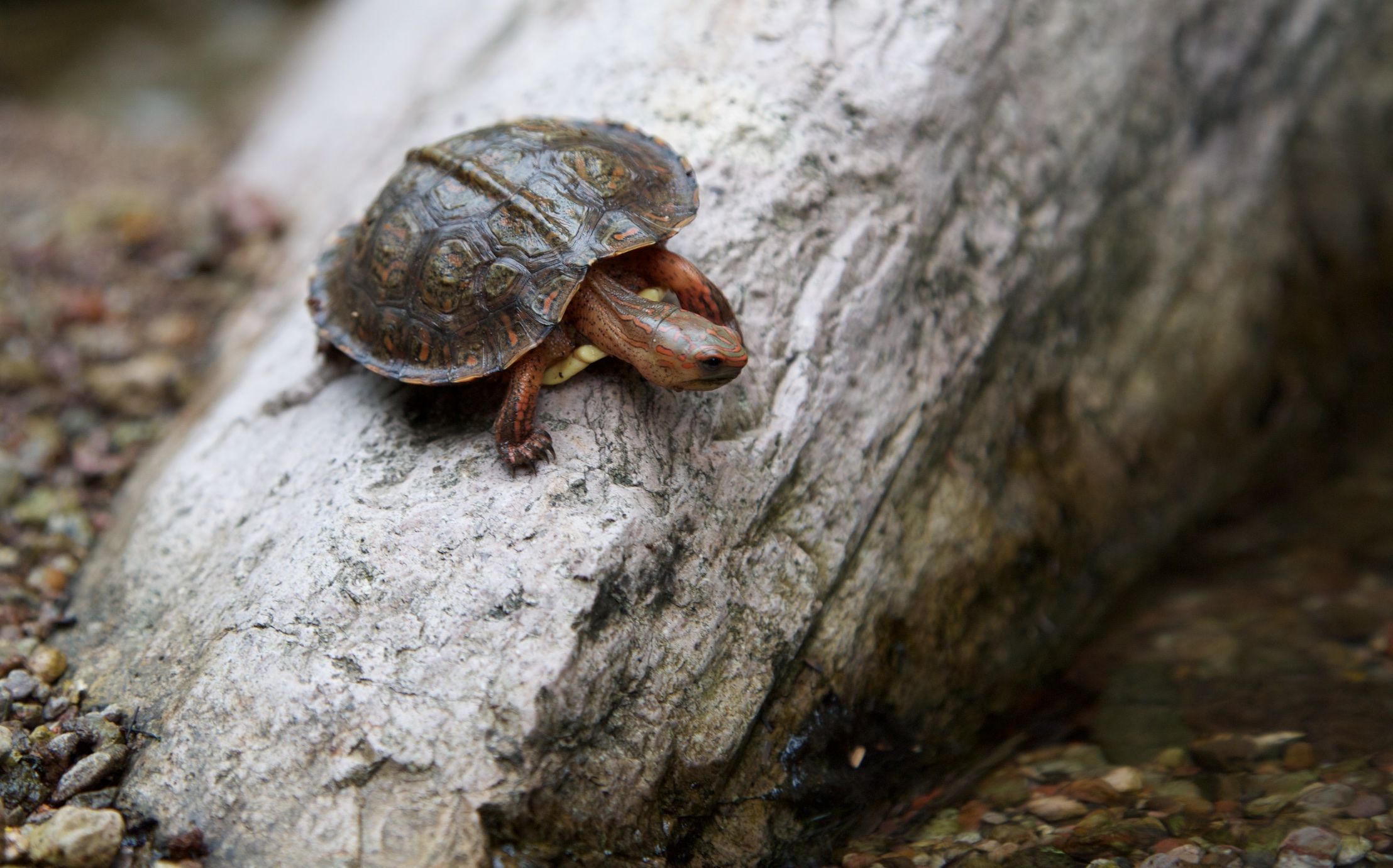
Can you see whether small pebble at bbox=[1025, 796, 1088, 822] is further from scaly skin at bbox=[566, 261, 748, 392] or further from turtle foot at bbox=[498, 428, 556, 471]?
turtle foot at bbox=[498, 428, 556, 471]

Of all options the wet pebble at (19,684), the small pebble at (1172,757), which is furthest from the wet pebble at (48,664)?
the small pebble at (1172,757)

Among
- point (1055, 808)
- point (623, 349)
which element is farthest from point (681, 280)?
point (1055, 808)

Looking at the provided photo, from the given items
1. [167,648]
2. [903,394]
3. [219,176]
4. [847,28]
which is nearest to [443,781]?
[167,648]

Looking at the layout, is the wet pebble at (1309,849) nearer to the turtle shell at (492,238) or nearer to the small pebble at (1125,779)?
the small pebble at (1125,779)

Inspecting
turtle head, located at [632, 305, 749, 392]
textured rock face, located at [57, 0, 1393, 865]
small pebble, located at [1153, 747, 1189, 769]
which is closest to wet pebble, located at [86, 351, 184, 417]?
textured rock face, located at [57, 0, 1393, 865]

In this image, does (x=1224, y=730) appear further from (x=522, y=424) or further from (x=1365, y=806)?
(x=522, y=424)

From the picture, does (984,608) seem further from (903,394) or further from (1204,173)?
(1204,173)
